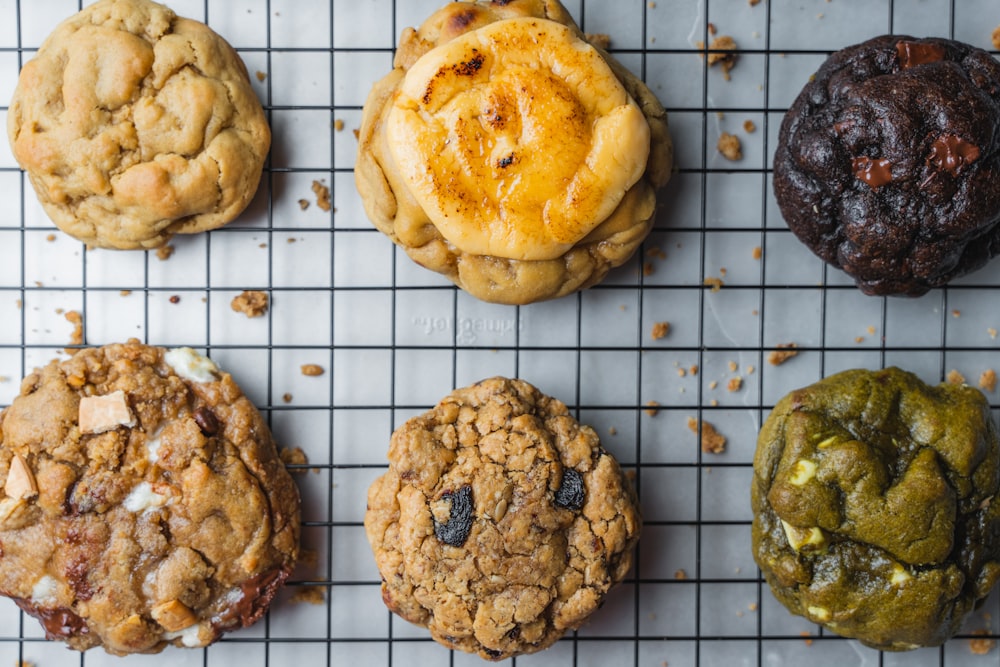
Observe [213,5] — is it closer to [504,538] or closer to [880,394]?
[504,538]

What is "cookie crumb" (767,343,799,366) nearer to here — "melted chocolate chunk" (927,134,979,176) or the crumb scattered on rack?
the crumb scattered on rack

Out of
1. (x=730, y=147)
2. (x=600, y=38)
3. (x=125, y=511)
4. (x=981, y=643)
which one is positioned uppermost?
(x=600, y=38)

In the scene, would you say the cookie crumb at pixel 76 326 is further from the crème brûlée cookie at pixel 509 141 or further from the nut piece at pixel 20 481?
the crème brûlée cookie at pixel 509 141

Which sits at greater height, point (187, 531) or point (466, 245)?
point (466, 245)

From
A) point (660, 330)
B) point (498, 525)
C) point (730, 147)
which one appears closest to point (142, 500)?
point (498, 525)

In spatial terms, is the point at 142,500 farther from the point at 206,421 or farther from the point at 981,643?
the point at 981,643

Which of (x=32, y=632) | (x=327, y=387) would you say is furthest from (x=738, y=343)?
(x=32, y=632)
